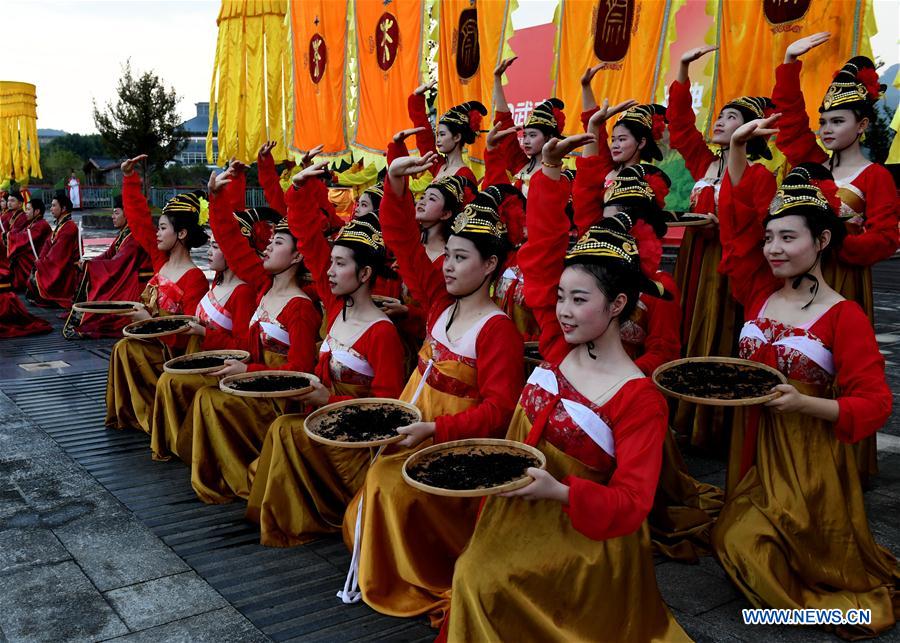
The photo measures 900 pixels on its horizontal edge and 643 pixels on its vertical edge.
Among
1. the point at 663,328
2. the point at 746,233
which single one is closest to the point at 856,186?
the point at 746,233

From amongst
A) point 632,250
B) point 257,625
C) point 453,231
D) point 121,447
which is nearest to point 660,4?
point 453,231

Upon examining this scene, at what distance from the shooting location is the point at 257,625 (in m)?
2.82

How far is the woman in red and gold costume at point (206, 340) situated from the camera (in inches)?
175

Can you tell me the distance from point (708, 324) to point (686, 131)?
1158 millimetres

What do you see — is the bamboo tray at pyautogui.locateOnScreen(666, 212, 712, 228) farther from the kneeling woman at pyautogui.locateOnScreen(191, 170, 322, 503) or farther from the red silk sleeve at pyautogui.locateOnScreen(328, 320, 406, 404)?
the kneeling woman at pyautogui.locateOnScreen(191, 170, 322, 503)

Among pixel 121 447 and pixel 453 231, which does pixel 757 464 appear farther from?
pixel 121 447

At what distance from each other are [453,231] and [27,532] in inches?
91.6

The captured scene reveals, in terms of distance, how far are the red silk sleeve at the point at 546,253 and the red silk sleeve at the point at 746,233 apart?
3.14 feet

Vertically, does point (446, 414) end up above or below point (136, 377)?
above

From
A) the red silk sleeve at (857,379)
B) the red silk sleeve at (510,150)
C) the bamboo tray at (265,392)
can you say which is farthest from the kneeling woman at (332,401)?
the red silk sleeve at (510,150)

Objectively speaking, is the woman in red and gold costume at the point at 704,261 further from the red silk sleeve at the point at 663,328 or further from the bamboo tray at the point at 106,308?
the bamboo tray at the point at 106,308

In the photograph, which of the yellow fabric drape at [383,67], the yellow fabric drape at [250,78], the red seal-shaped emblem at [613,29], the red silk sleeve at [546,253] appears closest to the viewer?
the red silk sleeve at [546,253]

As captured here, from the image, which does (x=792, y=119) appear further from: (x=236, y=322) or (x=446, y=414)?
(x=236, y=322)

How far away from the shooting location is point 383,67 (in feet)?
29.7
